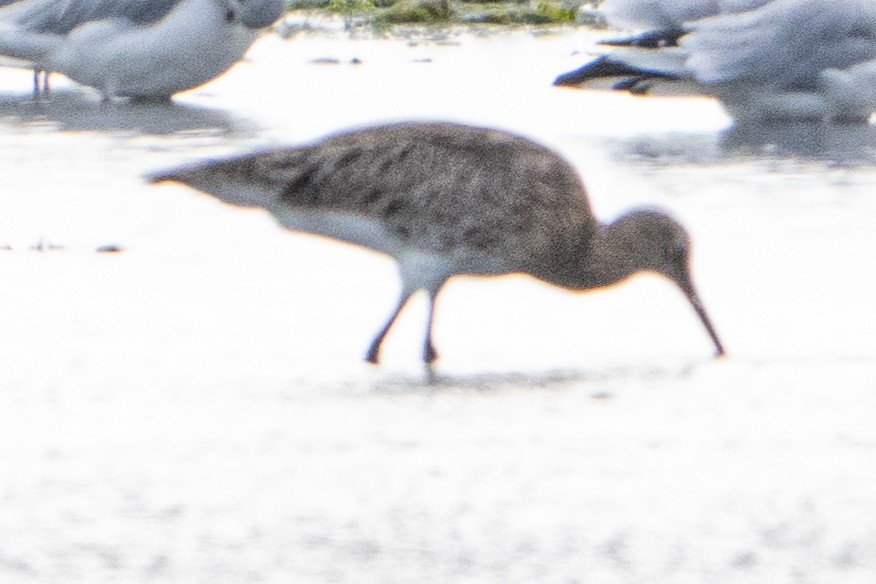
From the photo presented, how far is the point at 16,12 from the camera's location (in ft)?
37.6

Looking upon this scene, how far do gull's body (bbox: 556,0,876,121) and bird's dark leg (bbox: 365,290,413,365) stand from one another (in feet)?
16.7

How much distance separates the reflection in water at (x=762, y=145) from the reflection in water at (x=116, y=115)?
1916 millimetres

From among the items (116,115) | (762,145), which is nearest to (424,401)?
(762,145)

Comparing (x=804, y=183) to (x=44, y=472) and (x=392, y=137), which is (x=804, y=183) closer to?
(x=392, y=137)

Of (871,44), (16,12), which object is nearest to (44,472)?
(871,44)

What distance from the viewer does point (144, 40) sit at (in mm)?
10883

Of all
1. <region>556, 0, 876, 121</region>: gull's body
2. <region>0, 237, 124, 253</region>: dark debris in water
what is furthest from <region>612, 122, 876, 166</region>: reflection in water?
<region>0, 237, 124, 253</region>: dark debris in water

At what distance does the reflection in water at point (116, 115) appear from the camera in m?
9.54

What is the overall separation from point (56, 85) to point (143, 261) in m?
6.33

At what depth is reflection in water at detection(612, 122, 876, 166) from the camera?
852cm

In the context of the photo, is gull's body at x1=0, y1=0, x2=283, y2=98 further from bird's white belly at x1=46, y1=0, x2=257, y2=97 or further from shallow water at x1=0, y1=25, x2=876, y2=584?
shallow water at x1=0, y1=25, x2=876, y2=584

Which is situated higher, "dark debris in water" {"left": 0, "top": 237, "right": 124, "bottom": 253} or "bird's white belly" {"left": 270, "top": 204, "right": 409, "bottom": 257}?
"bird's white belly" {"left": 270, "top": 204, "right": 409, "bottom": 257}

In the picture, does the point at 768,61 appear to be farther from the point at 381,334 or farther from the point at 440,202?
the point at 381,334

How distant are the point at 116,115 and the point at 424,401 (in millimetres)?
5882
